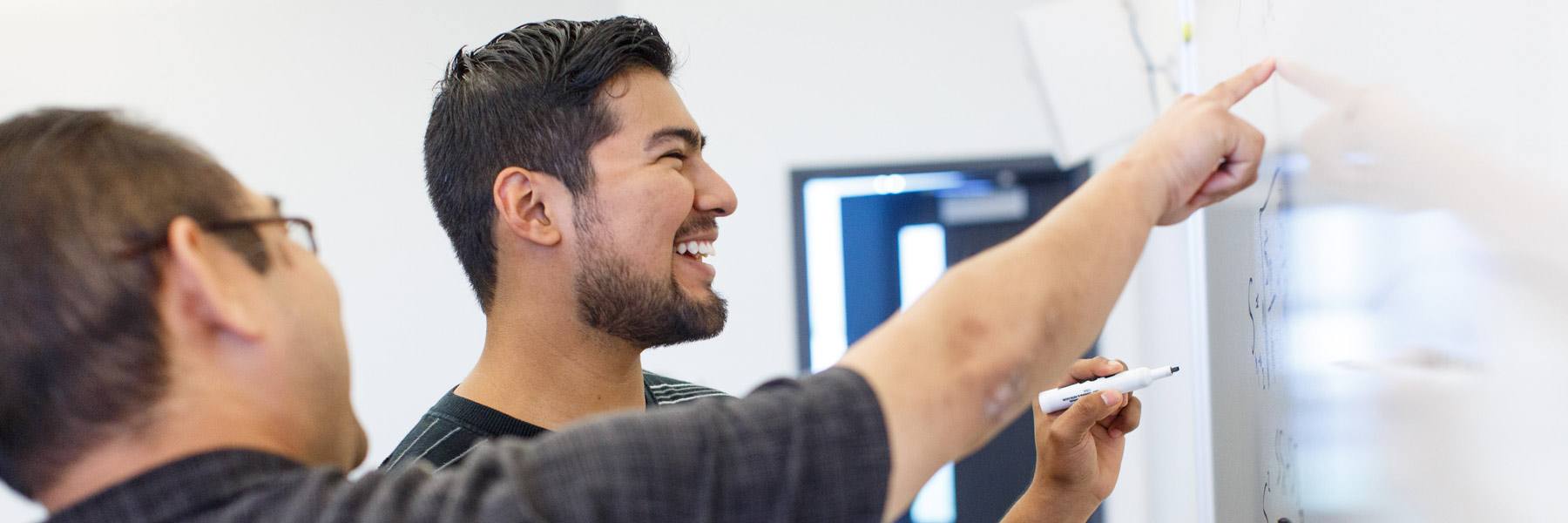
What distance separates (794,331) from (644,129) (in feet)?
8.16

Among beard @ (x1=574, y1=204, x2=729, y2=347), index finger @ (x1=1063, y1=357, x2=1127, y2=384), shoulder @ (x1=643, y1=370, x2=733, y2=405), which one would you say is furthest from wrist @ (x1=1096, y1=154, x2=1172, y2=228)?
shoulder @ (x1=643, y1=370, x2=733, y2=405)

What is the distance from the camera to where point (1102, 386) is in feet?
3.37

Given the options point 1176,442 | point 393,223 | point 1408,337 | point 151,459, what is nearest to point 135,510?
point 151,459

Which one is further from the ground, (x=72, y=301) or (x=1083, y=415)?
(x=72, y=301)

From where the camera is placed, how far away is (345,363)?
0.67 m

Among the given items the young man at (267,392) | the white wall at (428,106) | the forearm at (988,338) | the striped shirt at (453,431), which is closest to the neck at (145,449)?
the young man at (267,392)

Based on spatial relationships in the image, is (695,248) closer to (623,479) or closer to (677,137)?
(677,137)

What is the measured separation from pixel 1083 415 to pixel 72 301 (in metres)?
0.79

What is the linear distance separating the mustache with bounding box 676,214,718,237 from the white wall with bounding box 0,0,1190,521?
6.99 feet

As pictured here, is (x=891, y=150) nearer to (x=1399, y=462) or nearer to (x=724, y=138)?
(x=724, y=138)

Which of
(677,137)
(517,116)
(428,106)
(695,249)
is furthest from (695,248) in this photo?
(428,106)

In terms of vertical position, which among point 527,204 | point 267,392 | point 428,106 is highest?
point 428,106

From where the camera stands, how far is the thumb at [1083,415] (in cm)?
103

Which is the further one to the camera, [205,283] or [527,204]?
[527,204]
